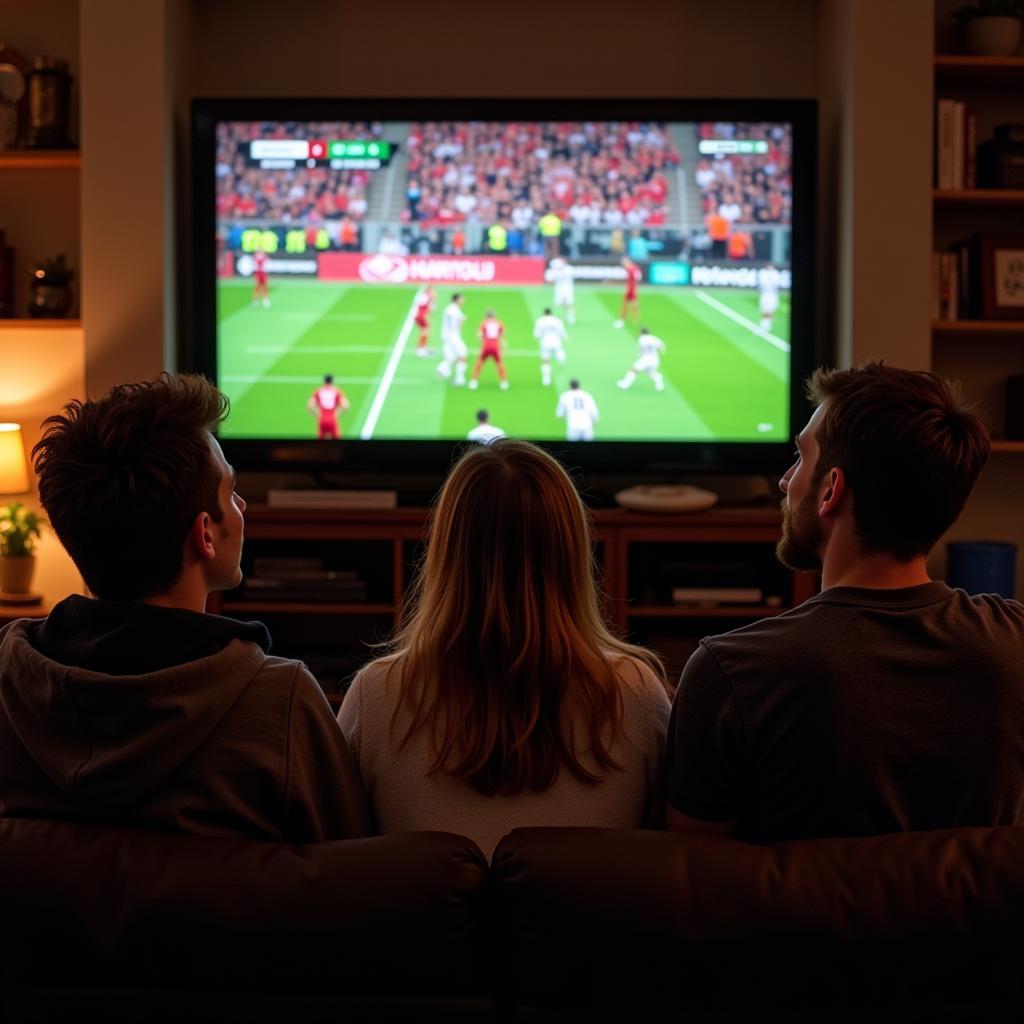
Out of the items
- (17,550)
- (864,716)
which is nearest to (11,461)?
(17,550)

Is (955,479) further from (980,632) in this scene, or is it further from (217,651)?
(217,651)

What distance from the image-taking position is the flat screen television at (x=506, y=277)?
466 cm

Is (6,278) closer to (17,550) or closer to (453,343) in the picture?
(17,550)

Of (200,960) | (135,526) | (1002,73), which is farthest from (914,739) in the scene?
(1002,73)

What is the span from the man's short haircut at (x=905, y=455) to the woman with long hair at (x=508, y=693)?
13.1 inches

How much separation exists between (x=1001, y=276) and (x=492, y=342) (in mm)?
1846

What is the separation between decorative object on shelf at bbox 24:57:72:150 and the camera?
4.67 metres

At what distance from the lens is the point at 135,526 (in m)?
1.43

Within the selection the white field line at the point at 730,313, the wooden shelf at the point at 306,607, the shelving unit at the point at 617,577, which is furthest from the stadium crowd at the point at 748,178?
the wooden shelf at the point at 306,607

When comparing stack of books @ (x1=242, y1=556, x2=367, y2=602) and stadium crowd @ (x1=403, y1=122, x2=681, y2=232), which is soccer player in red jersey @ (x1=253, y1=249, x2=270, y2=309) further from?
stack of books @ (x1=242, y1=556, x2=367, y2=602)

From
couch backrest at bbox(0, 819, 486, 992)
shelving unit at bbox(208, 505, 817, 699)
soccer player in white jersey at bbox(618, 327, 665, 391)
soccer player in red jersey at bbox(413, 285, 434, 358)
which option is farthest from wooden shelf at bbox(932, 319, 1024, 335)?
couch backrest at bbox(0, 819, 486, 992)

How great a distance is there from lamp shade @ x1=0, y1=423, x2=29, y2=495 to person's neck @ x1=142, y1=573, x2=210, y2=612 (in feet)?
11.1

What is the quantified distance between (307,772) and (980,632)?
0.74 m

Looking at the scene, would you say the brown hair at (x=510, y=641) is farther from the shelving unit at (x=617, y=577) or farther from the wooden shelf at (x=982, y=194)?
the wooden shelf at (x=982, y=194)
